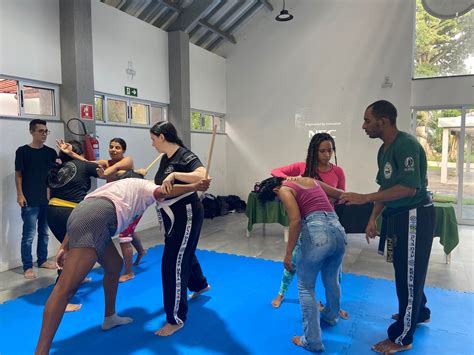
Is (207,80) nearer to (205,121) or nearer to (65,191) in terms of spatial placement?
(205,121)

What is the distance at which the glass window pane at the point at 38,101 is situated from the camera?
4387 mm

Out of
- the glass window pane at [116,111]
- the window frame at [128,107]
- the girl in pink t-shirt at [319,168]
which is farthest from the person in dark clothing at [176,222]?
the glass window pane at [116,111]

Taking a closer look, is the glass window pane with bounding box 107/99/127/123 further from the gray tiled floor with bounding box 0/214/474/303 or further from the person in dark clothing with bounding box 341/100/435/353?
the person in dark clothing with bounding box 341/100/435/353

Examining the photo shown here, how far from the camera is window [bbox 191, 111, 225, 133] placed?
7773 mm

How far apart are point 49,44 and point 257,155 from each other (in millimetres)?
4864

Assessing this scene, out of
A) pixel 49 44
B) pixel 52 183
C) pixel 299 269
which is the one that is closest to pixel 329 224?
pixel 299 269

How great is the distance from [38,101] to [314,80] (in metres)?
5.27

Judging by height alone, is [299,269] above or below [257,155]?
below

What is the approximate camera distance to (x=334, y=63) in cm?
732

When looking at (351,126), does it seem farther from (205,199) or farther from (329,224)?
(329,224)

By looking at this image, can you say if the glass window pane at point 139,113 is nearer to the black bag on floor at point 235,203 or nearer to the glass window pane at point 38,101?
the glass window pane at point 38,101

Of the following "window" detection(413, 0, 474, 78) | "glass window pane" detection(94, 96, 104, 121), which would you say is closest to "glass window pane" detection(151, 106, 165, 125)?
"glass window pane" detection(94, 96, 104, 121)

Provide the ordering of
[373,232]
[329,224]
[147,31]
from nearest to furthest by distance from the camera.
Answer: [329,224]
[373,232]
[147,31]

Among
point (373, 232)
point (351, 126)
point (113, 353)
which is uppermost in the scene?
point (351, 126)
